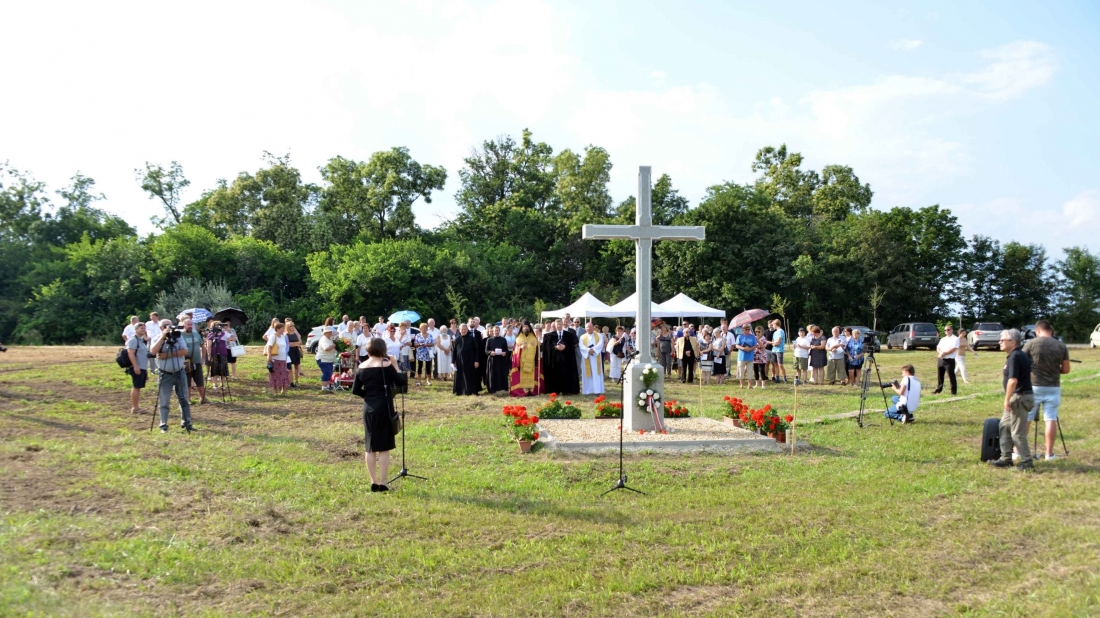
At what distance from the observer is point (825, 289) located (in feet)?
149

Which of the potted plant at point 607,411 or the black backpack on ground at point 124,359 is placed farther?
the black backpack on ground at point 124,359

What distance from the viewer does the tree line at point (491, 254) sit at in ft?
137

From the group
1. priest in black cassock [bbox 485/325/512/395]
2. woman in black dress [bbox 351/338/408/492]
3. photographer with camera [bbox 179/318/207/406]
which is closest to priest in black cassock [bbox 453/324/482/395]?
priest in black cassock [bbox 485/325/512/395]

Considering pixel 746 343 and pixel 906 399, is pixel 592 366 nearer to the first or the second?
pixel 746 343

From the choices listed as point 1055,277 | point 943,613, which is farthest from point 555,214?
point 943,613

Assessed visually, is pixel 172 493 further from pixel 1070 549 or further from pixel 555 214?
pixel 555 214

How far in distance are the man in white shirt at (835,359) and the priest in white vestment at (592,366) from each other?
6.02 meters

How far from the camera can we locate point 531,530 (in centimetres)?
673

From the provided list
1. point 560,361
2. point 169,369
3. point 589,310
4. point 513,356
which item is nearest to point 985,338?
point 589,310

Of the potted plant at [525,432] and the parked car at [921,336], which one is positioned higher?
the parked car at [921,336]

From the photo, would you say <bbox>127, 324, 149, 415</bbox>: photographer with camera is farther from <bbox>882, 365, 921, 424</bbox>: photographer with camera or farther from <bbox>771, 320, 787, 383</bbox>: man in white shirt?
<bbox>771, 320, 787, 383</bbox>: man in white shirt

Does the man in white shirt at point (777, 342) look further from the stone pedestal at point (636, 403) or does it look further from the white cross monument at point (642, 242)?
the stone pedestal at point (636, 403)

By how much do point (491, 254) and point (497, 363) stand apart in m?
29.6

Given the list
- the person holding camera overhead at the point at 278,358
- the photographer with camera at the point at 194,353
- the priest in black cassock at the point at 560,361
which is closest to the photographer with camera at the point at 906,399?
the priest in black cassock at the point at 560,361
